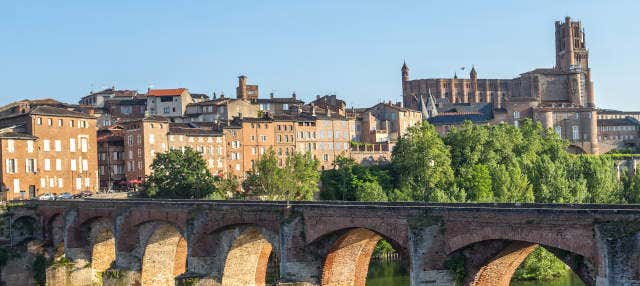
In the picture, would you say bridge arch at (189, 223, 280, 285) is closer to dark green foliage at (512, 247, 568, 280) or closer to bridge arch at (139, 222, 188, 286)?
bridge arch at (139, 222, 188, 286)

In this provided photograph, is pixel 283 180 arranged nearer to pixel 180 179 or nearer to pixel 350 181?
pixel 350 181

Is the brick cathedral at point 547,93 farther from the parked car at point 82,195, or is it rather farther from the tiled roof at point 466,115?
the parked car at point 82,195

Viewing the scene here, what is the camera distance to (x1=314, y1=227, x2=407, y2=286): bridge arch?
43250 mm

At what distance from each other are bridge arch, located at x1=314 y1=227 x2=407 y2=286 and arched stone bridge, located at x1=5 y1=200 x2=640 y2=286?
69 mm

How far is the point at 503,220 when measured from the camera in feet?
110

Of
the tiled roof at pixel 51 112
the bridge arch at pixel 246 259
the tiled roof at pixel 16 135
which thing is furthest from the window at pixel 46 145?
the bridge arch at pixel 246 259

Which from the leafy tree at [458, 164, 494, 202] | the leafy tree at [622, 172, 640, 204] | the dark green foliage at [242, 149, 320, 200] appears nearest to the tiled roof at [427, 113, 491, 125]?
the dark green foliage at [242, 149, 320, 200]

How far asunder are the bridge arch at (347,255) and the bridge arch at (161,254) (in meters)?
16.8

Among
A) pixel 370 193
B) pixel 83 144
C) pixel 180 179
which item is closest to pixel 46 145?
pixel 83 144

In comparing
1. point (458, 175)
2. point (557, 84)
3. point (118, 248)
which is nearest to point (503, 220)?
point (118, 248)

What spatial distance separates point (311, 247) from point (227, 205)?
7892mm

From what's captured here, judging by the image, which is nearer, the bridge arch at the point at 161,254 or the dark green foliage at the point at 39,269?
the bridge arch at the point at 161,254

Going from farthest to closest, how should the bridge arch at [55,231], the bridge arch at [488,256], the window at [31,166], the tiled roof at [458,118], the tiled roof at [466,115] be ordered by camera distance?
the tiled roof at [466,115], the tiled roof at [458,118], the window at [31,166], the bridge arch at [55,231], the bridge arch at [488,256]

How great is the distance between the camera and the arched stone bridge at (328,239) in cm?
3114
